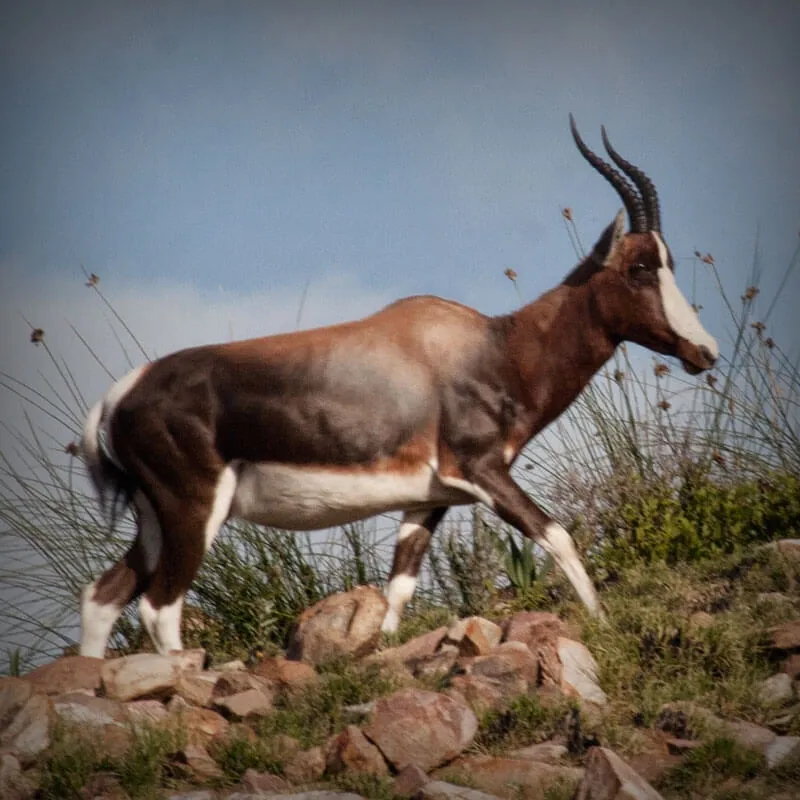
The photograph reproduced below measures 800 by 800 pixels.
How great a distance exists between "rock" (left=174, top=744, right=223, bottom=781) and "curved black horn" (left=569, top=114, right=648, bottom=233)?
2.82m

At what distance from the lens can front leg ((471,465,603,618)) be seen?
532 centimetres

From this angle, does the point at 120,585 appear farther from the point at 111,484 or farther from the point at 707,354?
the point at 707,354

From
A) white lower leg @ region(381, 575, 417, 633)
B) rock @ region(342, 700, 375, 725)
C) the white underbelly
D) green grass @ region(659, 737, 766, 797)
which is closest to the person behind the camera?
green grass @ region(659, 737, 766, 797)

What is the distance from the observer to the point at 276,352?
552 cm

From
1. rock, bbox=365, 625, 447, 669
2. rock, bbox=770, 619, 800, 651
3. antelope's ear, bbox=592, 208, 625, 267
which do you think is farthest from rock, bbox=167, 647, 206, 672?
antelope's ear, bbox=592, 208, 625, 267

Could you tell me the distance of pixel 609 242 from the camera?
5699 mm

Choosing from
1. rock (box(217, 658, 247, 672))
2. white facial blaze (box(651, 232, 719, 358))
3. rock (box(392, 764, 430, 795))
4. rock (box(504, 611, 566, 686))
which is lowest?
rock (box(392, 764, 430, 795))

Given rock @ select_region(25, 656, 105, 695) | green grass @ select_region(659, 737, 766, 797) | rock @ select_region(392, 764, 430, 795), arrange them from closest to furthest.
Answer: rock @ select_region(392, 764, 430, 795)
green grass @ select_region(659, 737, 766, 797)
rock @ select_region(25, 656, 105, 695)

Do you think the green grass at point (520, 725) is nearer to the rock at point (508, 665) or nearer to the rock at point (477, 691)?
the rock at point (477, 691)

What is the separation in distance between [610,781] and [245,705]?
1.34 m

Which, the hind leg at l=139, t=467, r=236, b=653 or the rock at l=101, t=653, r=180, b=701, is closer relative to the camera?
the rock at l=101, t=653, r=180, b=701

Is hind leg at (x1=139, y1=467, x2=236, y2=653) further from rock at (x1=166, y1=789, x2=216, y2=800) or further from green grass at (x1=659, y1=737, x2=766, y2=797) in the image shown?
green grass at (x1=659, y1=737, x2=766, y2=797)

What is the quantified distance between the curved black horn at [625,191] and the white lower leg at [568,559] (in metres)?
1.35

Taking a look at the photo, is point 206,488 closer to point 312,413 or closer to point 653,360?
point 312,413
